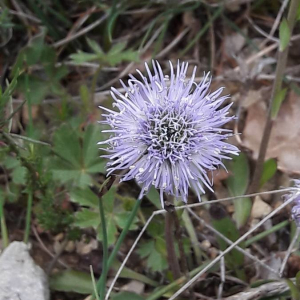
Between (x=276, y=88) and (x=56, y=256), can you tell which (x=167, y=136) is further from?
(x=56, y=256)

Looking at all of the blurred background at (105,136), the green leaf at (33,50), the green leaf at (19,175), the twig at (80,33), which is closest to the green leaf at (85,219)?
the blurred background at (105,136)

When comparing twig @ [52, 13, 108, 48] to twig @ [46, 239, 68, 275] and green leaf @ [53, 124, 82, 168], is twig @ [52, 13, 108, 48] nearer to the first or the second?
green leaf @ [53, 124, 82, 168]

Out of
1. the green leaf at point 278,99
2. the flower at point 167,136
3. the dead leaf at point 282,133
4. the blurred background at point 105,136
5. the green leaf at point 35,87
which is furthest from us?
the green leaf at point 35,87

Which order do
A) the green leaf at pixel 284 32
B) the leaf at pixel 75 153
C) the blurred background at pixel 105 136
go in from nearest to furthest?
the green leaf at pixel 284 32
the blurred background at pixel 105 136
the leaf at pixel 75 153

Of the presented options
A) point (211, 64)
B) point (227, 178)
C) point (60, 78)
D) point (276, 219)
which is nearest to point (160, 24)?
point (211, 64)

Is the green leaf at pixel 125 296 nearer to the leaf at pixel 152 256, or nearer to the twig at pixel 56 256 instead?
the leaf at pixel 152 256

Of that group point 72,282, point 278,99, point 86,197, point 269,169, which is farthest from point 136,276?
point 278,99
